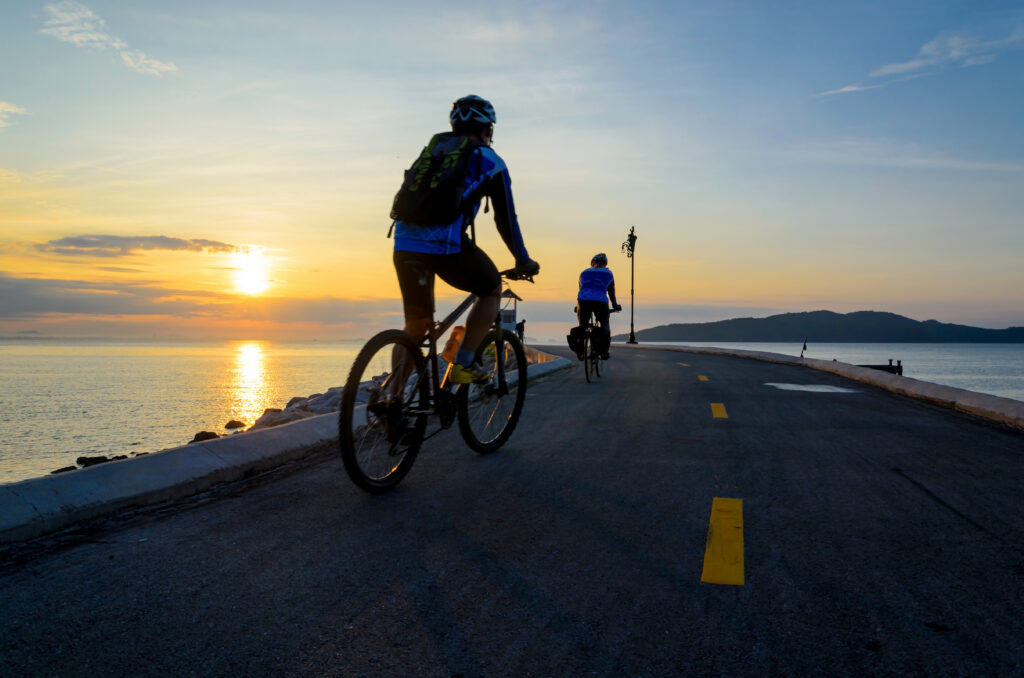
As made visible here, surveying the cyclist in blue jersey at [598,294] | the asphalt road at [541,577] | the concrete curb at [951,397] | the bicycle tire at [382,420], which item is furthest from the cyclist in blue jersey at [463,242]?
the cyclist in blue jersey at [598,294]

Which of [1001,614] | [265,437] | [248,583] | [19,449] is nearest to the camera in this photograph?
[1001,614]

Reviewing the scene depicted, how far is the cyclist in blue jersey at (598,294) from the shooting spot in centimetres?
1488

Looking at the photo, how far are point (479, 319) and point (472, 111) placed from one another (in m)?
1.52

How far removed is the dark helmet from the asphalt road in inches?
101

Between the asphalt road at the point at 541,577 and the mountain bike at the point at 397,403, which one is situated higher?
the mountain bike at the point at 397,403

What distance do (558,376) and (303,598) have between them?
542 inches

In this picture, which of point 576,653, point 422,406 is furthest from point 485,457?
point 576,653

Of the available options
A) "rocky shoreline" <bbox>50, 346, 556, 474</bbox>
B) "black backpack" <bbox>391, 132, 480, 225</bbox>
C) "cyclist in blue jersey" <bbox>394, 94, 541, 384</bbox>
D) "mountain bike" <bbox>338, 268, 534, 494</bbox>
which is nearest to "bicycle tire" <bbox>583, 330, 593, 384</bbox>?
"rocky shoreline" <bbox>50, 346, 556, 474</bbox>

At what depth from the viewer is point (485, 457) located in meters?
5.99

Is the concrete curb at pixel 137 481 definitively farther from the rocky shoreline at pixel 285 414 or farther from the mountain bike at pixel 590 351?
the mountain bike at pixel 590 351

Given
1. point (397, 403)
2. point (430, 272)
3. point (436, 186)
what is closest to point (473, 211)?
point (436, 186)

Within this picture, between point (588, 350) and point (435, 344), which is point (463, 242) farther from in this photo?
point (588, 350)

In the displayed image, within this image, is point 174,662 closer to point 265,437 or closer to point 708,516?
point 708,516

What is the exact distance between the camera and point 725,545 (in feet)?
11.7
